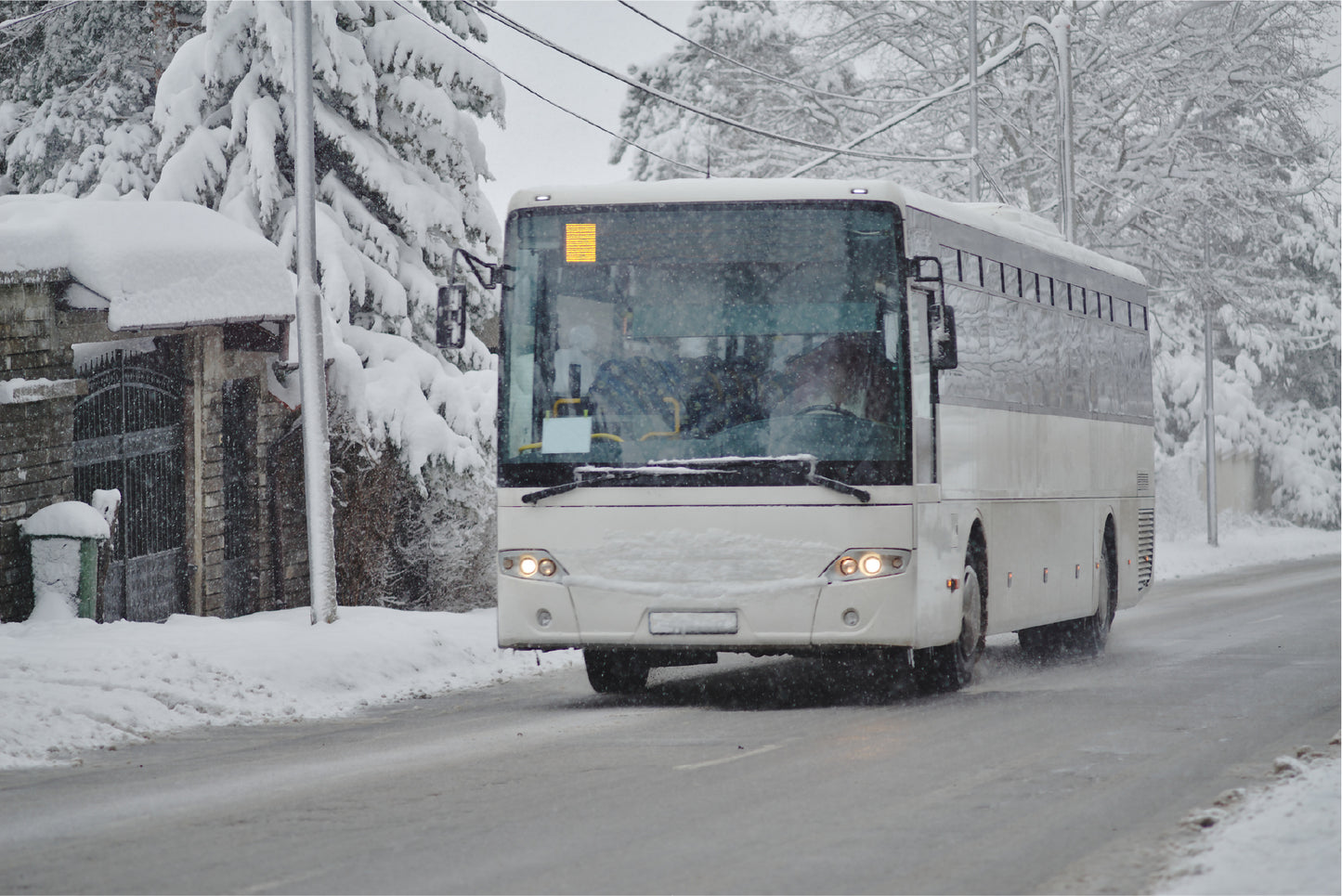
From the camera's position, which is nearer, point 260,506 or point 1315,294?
point 260,506

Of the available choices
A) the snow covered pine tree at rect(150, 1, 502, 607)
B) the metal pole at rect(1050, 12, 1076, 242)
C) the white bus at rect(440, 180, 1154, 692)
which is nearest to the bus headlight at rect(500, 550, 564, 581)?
the white bus at rect(440, 180, 1154, 692)

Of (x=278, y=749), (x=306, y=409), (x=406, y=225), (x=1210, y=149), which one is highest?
(x=1210, y=149)

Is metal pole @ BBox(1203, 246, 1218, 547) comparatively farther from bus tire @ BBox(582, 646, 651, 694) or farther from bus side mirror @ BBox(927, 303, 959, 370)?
bus side mirror @ BBox(927, 303, 959, 370)

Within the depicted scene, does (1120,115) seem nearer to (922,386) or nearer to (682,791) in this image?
(922,386)

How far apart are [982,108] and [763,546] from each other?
3206cm

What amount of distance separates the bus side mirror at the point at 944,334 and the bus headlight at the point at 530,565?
9.60 feet

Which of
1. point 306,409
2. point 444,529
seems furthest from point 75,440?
point 444,529

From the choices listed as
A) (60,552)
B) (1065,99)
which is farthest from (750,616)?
(1065,99)

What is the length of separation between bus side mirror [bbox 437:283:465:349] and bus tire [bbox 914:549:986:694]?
4.12 m

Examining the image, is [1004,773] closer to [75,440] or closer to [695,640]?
[695,640]

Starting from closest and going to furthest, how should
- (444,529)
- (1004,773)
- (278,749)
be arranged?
(1004,773) → (278,749) → (444,529)

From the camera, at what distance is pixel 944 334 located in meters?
13.4

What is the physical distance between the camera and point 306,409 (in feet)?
57.9

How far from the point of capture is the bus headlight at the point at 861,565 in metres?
13.0
